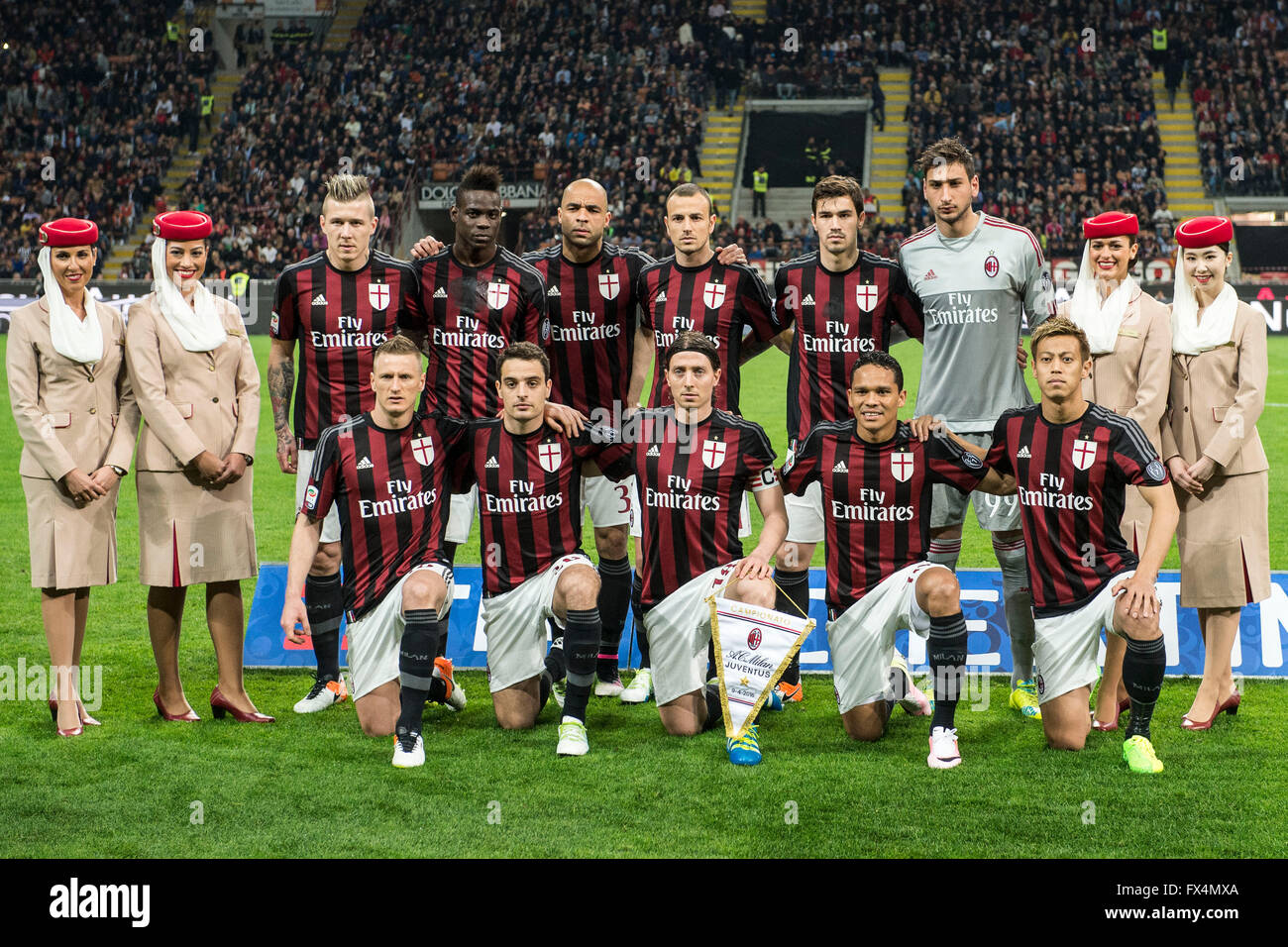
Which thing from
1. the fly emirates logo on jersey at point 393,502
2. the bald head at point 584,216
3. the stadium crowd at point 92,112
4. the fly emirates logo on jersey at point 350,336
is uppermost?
the stadium crowd at point 92,112

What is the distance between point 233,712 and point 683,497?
207cm

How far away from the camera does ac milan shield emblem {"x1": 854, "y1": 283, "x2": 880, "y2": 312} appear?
19.3 feet

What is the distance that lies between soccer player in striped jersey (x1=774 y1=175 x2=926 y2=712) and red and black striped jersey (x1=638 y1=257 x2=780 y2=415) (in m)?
0.13

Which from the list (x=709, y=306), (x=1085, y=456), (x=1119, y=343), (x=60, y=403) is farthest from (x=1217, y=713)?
(x=60, y=403)

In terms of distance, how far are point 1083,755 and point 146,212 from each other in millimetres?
30351

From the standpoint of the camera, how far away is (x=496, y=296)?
19.4 feet

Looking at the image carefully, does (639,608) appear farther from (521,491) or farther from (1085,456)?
(1085,456)

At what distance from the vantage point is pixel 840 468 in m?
5.36

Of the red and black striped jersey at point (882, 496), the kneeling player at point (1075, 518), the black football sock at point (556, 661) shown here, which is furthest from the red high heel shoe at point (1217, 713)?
the black football sock at point (556, 661)

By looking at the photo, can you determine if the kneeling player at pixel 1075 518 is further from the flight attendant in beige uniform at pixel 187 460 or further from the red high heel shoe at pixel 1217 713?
the flight attendant in beige uniform at pixel 187 460

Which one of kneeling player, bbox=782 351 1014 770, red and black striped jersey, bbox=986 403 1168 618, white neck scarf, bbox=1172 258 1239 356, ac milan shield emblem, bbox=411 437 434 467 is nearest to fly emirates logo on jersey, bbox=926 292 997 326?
kneeling player, bbox=782 351 1014 770

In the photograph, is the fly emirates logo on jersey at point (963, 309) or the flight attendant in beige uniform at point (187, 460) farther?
the fly emirates logo on jersey at point (963, 309)

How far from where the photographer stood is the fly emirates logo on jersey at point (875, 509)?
530 centimetres

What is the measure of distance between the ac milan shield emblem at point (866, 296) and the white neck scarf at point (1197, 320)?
1.23 m
